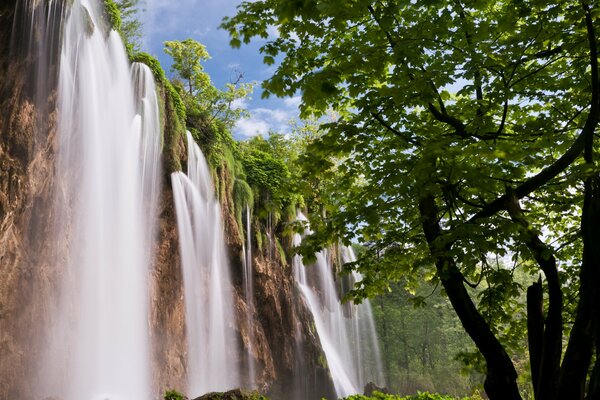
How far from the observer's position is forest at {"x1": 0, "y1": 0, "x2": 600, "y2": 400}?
468 centimetres

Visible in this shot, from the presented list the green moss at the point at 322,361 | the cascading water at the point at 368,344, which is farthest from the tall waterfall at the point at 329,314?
the cascading water at the point at 368,344

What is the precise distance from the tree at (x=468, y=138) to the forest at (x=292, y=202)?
0.03m

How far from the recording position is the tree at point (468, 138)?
14.4 feet

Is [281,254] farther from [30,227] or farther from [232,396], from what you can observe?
[232,396]

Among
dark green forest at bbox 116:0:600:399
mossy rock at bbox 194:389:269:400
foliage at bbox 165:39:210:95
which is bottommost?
mossy rock at bbox 194:389:269:400

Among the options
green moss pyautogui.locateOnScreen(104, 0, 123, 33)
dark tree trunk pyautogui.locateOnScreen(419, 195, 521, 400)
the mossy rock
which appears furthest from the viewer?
green moss pyautogui.locateOnScreen(104, 0, 123, 33)

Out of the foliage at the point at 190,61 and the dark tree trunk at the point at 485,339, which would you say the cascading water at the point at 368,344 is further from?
the dark tree trunk at the point at 485,339

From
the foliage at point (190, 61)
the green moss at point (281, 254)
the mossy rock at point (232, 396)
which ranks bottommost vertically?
the mossy rock at point (232, 396)

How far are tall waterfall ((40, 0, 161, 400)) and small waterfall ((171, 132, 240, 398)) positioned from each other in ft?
6.31

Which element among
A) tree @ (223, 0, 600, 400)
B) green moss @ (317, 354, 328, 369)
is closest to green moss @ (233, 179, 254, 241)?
green moss @ (317, 354, 328, 369)

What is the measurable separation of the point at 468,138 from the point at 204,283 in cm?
1333

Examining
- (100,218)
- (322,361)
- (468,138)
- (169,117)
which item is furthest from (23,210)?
(322,361)

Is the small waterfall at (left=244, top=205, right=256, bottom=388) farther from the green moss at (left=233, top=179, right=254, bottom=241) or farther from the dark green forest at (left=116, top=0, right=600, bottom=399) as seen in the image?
the dark green forest at (left=116, top=0, right=600, bottom=399)

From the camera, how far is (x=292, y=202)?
75.3 feet
